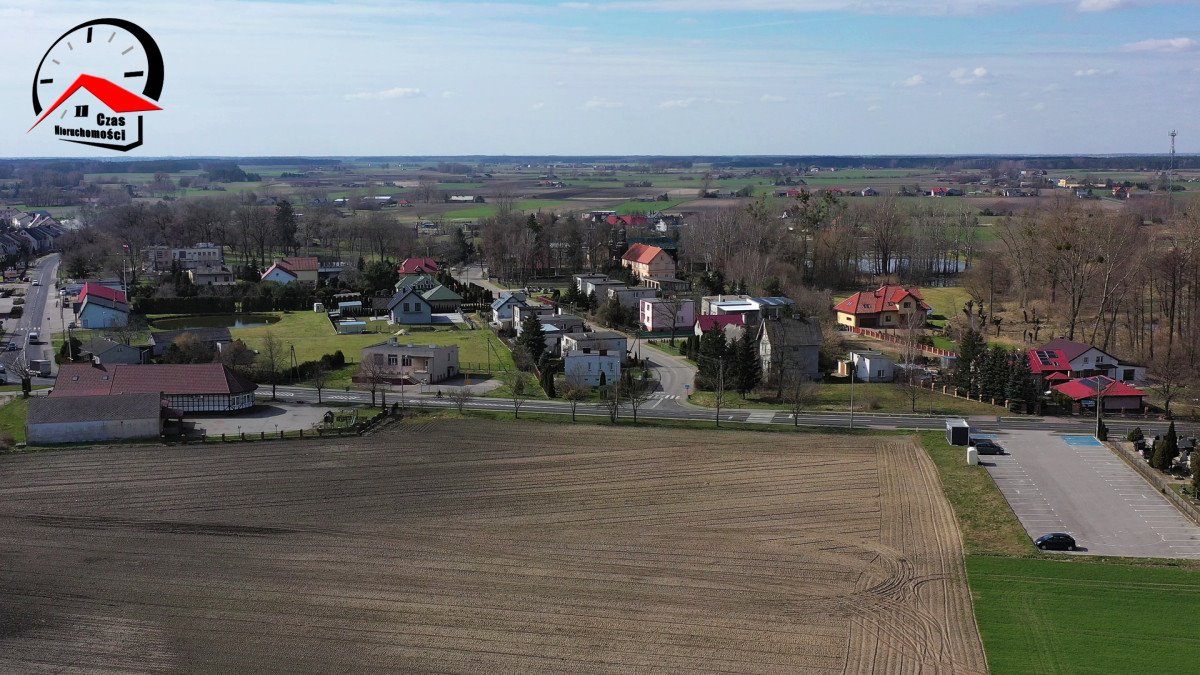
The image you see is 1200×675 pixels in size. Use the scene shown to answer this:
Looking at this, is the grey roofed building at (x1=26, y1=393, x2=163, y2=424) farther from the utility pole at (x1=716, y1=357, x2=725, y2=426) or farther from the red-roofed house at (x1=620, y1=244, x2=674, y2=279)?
the red-roofed house at (x1=620, y1=244, x2=674, y2=279)

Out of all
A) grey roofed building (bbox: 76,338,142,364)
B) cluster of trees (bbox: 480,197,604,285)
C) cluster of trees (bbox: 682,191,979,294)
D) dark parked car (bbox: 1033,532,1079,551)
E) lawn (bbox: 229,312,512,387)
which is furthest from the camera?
cluster of trees (bbox: 480,197,604,285)

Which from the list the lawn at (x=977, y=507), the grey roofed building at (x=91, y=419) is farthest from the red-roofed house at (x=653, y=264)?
the grey roofed building at (x=91, y=419)

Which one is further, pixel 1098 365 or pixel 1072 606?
pixel 1098 365

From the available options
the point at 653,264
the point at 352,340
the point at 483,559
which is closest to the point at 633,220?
the point at 653,264

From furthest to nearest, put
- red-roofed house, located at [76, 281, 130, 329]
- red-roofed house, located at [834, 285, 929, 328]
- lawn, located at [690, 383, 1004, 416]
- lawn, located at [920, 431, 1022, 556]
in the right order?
red-roofed house, located at [834, 285, 929, 328] < red-roofed house, located at [76, 281, 130, 329] < lawn, located at [690, 383, 1004, 416] < lawn, located at [920, 431, 1022, 556]

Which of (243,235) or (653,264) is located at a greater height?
(243,235)

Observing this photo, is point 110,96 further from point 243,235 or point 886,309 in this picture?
point 243,235

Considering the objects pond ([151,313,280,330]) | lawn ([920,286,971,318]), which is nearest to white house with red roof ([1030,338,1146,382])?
lawn ([920,286,971,318])

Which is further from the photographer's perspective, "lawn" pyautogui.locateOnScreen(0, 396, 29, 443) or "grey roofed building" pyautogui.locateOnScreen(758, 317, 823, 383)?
"grey roofed building" pyautogui.locateOnScreen(758, 317, 823, 383)
